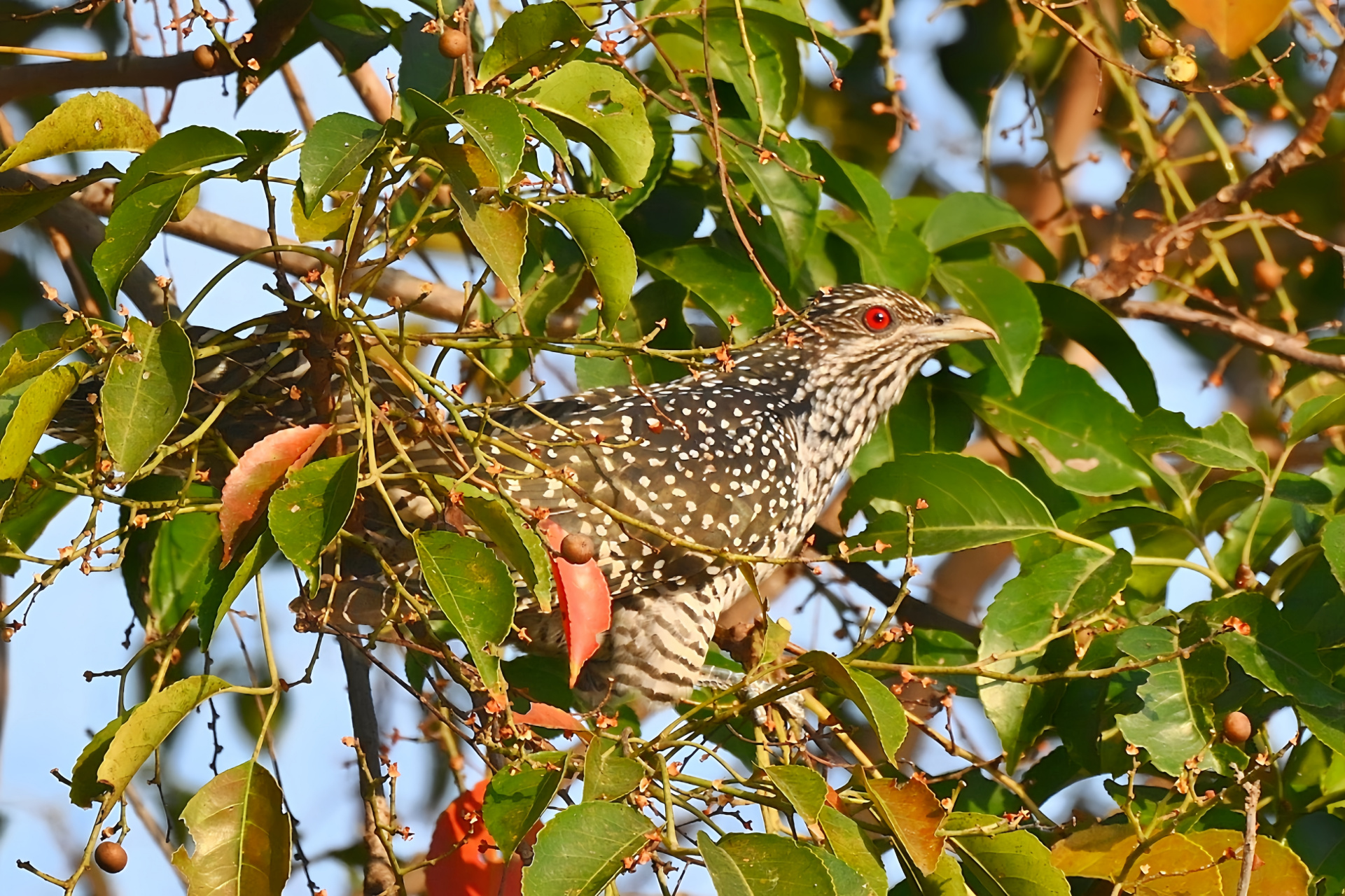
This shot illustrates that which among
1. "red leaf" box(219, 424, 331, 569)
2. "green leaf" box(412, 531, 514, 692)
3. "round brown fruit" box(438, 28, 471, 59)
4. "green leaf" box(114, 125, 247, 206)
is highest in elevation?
"round brown fruit" box(438, 28, 471, 59)

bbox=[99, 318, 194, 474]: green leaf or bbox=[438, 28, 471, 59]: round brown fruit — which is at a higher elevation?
bbox=[438, 28, 471, 59]: round brown fruit

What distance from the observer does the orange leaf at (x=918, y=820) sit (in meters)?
2.10

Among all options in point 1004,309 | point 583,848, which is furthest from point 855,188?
point 583,848

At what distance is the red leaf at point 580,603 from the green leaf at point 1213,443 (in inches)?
56.1

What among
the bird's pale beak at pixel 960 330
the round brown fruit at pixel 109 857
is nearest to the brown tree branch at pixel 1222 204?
the bird's pale beak at pixel 960 330

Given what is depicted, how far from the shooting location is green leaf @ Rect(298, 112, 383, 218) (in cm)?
177

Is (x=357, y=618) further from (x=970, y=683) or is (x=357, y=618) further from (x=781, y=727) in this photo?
(x=970, y=683)

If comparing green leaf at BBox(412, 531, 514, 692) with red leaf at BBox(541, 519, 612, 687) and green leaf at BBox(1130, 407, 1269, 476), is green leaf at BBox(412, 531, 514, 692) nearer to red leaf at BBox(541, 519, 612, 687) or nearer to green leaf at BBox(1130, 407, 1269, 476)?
red leaf at BBox(541, 519, 612, 687)

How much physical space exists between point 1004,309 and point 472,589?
7.07 ft

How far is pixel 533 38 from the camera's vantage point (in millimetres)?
2107

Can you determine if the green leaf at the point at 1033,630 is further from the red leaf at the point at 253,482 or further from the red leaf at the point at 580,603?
the red leaf at the point at 253,482

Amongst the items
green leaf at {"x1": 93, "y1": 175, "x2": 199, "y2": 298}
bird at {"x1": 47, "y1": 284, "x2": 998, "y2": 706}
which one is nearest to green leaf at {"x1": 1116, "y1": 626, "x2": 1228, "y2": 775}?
bird at {"x1": 47, "y1": 284, "x2": 998, "y2": 706}

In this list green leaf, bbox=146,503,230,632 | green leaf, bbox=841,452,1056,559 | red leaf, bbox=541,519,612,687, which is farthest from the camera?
green leaf, bbox=146,503,230,632

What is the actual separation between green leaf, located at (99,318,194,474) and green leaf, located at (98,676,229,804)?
1.14 ft
